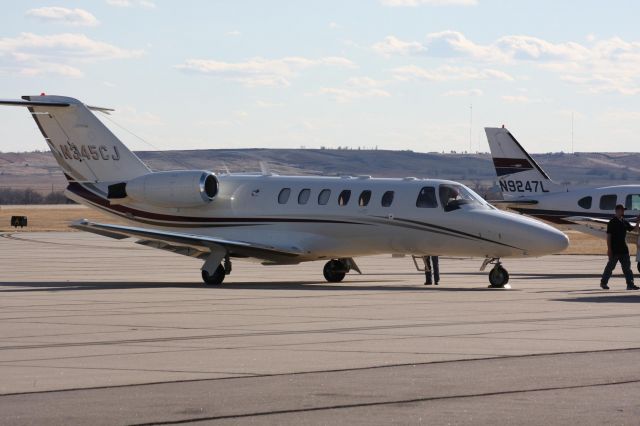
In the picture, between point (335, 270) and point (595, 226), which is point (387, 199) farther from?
point (595, 226)

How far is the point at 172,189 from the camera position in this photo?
3225 centimetres

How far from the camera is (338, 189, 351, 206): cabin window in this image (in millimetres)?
31188

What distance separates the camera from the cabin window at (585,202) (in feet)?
136

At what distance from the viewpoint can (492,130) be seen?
1994 inches

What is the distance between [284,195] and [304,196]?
1.74 ft

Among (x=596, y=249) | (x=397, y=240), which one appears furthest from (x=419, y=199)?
(x=596, y=249)

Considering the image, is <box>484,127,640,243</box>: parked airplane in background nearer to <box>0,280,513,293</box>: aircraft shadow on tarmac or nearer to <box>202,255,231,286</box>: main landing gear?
<box>0,280,513,293</box>: aircraft shadow on tarmac

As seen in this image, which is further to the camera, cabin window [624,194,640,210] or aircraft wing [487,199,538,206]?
aircraft wing [487,199,538,206]

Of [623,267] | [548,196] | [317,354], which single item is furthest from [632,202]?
[317,354]

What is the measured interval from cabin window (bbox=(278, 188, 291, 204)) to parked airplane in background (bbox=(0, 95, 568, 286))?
0.08ft

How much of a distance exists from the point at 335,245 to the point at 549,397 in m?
18.6


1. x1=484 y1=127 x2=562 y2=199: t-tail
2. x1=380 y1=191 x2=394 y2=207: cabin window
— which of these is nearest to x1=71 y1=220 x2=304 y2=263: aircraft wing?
x1=380 y1=191 x2=394 y2=207: cabin window

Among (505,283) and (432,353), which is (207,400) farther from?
Answer: (505,283)

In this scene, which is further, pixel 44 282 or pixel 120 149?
pixel 120 149
